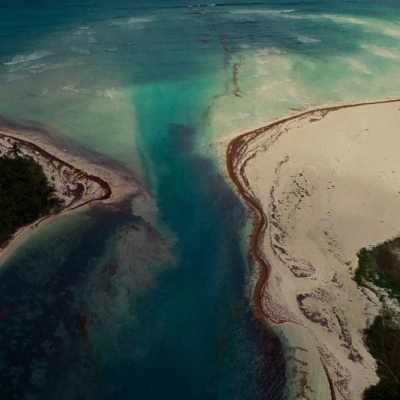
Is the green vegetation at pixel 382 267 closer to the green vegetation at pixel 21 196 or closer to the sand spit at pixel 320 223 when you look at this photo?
the sand spit at pixel 320 223

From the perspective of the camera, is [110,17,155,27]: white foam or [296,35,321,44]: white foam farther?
[110,17,155,27]: white foam

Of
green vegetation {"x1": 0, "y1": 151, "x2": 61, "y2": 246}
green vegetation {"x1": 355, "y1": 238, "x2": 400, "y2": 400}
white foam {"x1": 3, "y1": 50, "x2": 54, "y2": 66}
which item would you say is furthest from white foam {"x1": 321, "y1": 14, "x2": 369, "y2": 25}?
green vegetation {"x1": 0, "y1": 151, "x2": 61, "y2": 246}

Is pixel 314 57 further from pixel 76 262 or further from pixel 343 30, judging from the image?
pixel 76 262

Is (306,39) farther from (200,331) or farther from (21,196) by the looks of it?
(200,331)

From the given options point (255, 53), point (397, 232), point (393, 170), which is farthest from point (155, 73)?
point (397, 232)

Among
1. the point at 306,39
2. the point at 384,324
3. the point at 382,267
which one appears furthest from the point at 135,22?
the point at 384,324

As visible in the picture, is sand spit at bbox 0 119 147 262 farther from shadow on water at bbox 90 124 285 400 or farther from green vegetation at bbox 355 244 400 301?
green vegetation at bbox 355 244 400 301
